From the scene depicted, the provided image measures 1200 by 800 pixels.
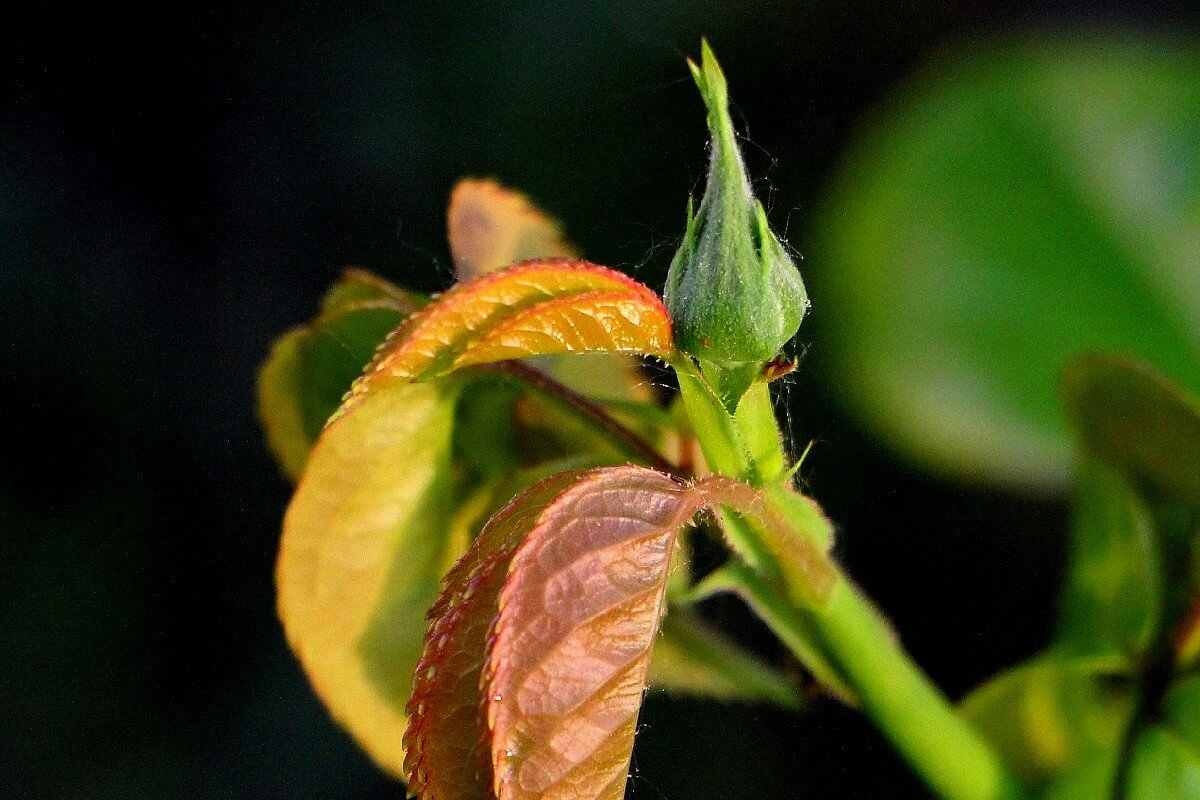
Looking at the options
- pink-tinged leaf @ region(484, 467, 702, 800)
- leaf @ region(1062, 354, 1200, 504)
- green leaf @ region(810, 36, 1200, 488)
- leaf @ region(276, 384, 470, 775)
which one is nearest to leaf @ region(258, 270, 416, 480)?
leaf @ region(276, 384, 470, 775)

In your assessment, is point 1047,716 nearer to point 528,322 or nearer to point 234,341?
point 528,322

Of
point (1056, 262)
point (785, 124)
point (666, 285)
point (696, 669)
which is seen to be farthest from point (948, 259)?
point (666, 285)

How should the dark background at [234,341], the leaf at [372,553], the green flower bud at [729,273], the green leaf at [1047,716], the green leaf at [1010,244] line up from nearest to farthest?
the green flower bud at [729,273] → the leaf at [372,553] → the green leaf at [1047,716] → the dark background at [234,341] → the green leaf at [1010,244]

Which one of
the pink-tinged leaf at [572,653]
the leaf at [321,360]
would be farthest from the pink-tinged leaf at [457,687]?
the leaf at [321,360]

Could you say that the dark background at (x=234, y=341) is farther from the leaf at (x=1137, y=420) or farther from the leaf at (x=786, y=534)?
the leaf at (x=786, y=534)

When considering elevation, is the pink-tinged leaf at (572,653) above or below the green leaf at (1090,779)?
above

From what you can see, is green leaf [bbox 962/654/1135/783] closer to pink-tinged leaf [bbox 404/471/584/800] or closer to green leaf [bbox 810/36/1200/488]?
pink-tinged leaf [bbox 404/471/584/800]

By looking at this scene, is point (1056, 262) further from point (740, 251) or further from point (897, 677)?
point (740, 251)
